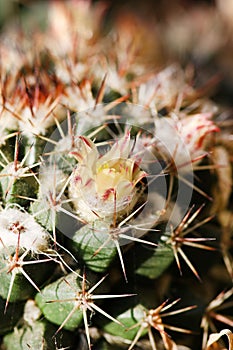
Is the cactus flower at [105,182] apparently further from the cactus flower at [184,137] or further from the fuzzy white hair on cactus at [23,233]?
the cactus flower at [184,137]

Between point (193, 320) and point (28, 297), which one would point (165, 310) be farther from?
point (28, 297)

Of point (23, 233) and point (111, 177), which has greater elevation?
point (111, 177)

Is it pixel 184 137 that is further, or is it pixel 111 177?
pixel 184 137

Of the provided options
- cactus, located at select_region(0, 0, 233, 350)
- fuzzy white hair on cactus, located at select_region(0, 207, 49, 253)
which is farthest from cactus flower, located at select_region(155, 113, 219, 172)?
fuzzy white hair on cactus, located at select_region(0, 207, 49, 253)

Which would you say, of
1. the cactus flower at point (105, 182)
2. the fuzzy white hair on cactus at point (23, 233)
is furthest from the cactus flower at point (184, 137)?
the fuzzy white hair on cactus at point (23, 233)

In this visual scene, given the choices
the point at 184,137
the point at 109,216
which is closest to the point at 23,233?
the point at 109,216

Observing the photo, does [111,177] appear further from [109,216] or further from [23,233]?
[23,233]
